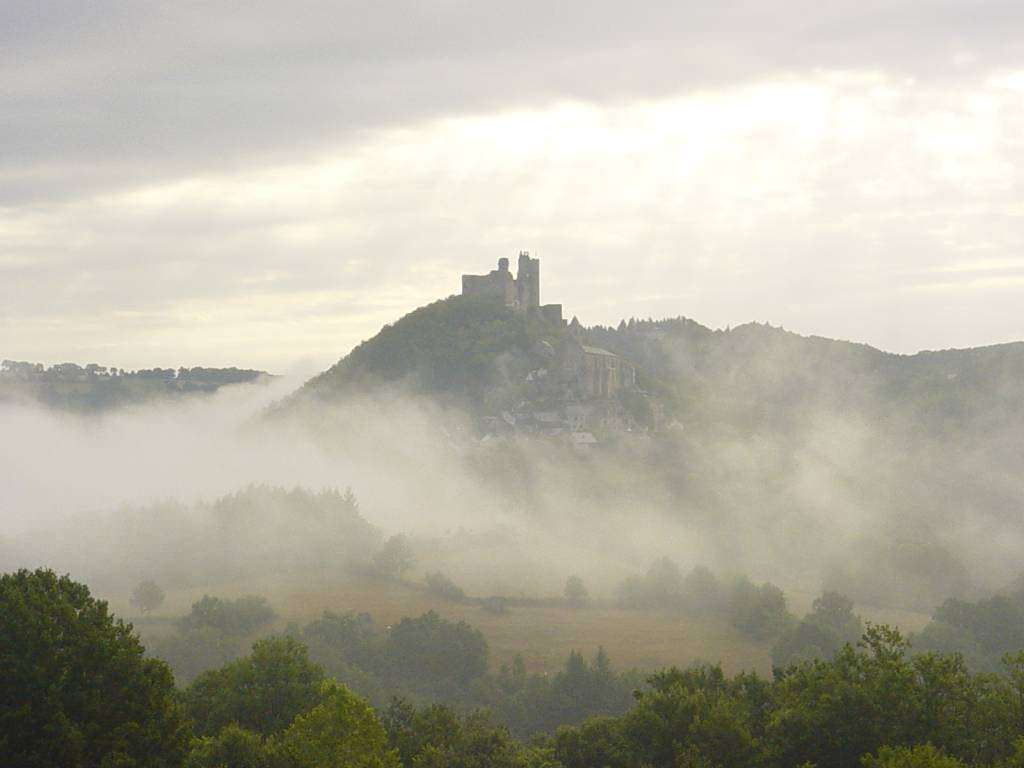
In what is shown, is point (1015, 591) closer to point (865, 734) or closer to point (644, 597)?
Answer: point (644, 597)

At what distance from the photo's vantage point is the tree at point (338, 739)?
127 feet

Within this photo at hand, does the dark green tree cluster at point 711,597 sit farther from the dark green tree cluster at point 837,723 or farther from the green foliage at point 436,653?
the dark green tree cluster at point 837,723

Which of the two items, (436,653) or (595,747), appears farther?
(436,653)

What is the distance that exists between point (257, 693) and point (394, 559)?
276 feet

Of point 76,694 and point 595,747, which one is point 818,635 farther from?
point 76,694

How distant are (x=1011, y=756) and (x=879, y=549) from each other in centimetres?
10333

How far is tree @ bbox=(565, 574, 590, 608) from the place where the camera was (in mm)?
122750

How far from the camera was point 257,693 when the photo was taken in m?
49.9

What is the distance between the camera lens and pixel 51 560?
13088 centimetres

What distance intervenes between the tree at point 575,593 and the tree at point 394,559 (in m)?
19.8

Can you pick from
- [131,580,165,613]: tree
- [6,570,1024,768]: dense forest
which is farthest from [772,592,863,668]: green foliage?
[131,580,165,613]: tree

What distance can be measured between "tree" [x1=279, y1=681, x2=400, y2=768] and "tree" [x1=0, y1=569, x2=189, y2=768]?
14.5 ft

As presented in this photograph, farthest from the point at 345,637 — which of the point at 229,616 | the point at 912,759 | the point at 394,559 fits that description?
A: the point at 912,759

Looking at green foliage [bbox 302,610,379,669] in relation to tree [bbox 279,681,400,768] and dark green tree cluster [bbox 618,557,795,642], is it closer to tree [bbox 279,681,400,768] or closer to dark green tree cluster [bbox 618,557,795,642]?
dark green tree cluster [bbox 618,557,795,642]
